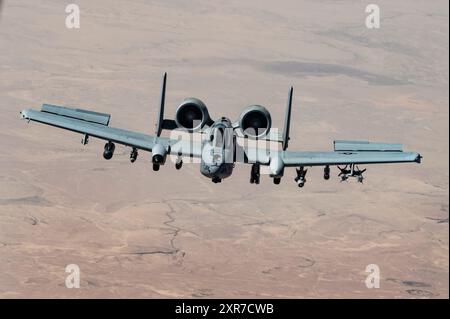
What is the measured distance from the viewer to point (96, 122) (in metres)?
64.4

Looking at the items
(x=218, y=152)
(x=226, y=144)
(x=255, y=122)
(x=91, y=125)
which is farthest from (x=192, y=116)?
(x=91, y=125)

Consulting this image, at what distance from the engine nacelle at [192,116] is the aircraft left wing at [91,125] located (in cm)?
174

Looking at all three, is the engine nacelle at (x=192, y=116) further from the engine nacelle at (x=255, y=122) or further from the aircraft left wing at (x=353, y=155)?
the aircraft left wing at (x=353, y=155)

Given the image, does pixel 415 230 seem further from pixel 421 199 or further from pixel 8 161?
pixel 8 161

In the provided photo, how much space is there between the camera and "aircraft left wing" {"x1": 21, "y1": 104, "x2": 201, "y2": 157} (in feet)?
203

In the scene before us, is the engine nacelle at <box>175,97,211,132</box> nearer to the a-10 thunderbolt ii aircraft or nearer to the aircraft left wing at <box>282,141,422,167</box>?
the a-10 thunderbolt ii aircraft

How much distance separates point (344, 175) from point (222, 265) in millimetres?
77370

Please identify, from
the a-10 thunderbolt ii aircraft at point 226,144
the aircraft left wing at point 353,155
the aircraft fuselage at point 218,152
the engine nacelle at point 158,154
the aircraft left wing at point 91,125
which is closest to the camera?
the engine nacelle at point 158,154

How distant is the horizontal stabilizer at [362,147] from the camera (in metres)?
63.0

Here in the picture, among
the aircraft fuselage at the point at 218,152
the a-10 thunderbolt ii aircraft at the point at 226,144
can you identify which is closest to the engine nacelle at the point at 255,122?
the a-10 thunderbolt ii aircraft at the point at 226,144

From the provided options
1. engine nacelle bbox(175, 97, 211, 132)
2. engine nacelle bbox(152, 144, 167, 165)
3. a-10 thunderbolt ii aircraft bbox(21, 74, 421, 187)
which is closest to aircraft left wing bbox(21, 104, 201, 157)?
a-10 thunderbolt ii aircraft bbox(21, 74, 421, 187)

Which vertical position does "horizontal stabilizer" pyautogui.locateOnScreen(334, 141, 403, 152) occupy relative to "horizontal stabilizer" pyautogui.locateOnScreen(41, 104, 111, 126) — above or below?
below

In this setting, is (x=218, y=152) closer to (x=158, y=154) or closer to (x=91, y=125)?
(x=158, y=154)

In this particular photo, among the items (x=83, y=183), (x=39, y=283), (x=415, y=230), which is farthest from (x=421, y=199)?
(x=39, y=283)
